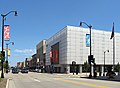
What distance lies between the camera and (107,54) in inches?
4833

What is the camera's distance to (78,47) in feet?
379

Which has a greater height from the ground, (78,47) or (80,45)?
(80,45)

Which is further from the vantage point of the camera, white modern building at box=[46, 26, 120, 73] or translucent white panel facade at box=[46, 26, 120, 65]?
white modern building at box=[46, 26, 120, 73]

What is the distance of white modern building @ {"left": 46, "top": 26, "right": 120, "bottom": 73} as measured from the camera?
113 meters

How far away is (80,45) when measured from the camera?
116 m

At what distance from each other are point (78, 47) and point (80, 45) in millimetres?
1139

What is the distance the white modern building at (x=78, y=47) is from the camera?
113125mm

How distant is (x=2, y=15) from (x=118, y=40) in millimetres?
90322

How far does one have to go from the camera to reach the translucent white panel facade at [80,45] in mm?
113000

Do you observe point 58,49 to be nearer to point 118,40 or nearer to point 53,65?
point 53,65

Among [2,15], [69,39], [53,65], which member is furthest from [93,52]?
[2,15]

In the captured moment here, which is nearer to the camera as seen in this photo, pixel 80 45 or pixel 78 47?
pixel 78 47

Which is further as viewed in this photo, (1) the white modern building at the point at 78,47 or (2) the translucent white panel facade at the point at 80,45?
(1) the white modern building at the point at 78,47

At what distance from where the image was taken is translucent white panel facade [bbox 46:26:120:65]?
113000mm
